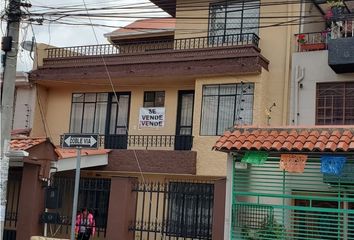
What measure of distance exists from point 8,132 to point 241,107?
27.9 ft

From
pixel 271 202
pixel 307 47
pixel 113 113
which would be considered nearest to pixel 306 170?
pixel 271 202

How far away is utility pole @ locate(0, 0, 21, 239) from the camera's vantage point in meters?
12.4

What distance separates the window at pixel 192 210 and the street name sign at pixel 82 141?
433 centimetres

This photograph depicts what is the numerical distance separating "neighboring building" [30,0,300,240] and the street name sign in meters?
4.71

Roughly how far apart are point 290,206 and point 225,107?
7532mm

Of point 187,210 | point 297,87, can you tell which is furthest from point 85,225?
point 297,87

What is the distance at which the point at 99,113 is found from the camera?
2241 centimetres

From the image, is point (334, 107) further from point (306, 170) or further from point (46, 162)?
point (46, 162)

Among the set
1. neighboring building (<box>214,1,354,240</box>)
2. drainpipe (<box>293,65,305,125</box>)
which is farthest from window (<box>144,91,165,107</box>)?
neighboring building (<box>214,1,354,240</box>)

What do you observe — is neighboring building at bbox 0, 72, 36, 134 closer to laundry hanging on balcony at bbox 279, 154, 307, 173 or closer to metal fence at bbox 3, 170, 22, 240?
metal fence at bbox 3, 170, 22, 240

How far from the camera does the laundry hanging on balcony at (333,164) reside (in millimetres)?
11312

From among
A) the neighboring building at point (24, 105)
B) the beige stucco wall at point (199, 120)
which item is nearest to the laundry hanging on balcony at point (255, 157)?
the beige stucco wall at point (199, 120)

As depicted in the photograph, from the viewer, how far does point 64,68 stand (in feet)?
72.0

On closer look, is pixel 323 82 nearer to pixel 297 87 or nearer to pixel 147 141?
pixel 297 87
